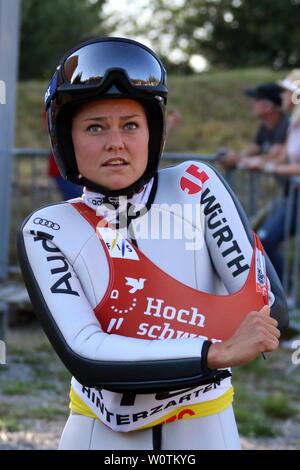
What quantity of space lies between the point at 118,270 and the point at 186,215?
302 millimetres

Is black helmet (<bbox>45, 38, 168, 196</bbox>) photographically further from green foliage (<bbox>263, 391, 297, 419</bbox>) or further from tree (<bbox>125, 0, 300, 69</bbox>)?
tree (<bbox>125, 0, 300, 69</bbox>)

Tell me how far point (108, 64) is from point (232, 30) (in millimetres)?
40774

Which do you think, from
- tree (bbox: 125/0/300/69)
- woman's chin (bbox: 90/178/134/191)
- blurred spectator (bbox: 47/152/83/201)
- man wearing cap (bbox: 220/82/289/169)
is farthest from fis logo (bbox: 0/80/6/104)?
tree (bbox: 125/0/300/69)

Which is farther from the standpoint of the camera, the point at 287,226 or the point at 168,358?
the point at 287,226

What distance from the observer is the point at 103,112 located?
264 centimetres

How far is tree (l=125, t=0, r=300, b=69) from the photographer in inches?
1571

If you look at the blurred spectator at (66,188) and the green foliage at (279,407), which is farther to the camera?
the blurred spectator at (66,188)

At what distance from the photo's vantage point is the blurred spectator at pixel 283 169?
7.86m

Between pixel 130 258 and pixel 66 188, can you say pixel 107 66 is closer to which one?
pixel 130 258

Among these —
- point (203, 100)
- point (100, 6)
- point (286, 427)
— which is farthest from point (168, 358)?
point (100, 6)

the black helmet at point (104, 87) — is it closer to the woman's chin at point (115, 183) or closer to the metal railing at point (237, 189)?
the woman's chin at point (115, 183)

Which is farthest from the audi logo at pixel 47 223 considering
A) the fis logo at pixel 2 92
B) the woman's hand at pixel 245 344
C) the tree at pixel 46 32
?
the tree at pixel 46 32

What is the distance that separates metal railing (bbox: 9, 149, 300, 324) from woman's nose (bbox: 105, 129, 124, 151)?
17.5 ft

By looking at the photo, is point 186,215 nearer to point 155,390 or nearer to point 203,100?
point 155,390
